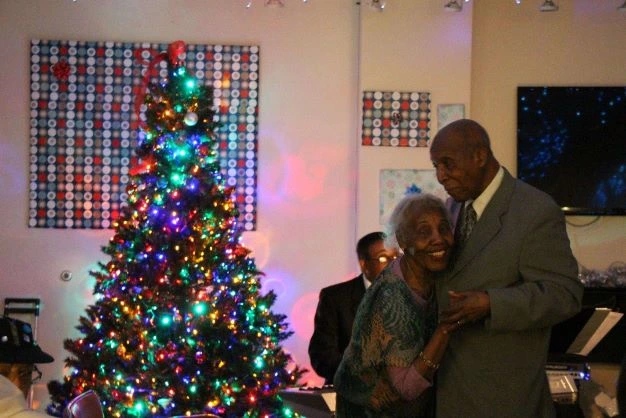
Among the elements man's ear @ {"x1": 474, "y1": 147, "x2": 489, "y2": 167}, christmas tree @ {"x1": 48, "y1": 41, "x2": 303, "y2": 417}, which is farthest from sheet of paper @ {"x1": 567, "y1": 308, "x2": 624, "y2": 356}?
man's ear @ {"x1": 474, "y1": 147, "x2": 489, "y2": 167}

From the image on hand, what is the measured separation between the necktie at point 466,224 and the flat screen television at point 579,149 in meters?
4.25

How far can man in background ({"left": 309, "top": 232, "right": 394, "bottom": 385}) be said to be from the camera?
497cm

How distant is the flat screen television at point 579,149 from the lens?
6914mm

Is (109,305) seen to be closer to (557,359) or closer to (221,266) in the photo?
(221,266)

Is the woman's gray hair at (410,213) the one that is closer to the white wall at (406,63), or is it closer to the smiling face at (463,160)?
the smiling face at (463,160)

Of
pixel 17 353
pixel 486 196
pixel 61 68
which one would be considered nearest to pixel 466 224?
pixel 486 196

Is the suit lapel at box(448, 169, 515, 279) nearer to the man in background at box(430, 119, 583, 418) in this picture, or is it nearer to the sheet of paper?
the man in background at box(430, 119, 583, 418)

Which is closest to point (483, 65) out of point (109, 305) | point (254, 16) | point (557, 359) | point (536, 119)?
point (536, 119)

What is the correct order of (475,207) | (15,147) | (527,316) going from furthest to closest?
(15,147) < (475,207) < (527,316)

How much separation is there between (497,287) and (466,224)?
0.70ft

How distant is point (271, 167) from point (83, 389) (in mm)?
2301

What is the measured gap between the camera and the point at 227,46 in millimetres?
6992

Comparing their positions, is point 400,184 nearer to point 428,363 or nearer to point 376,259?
point 376,259

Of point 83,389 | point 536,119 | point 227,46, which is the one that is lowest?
point 83,389
